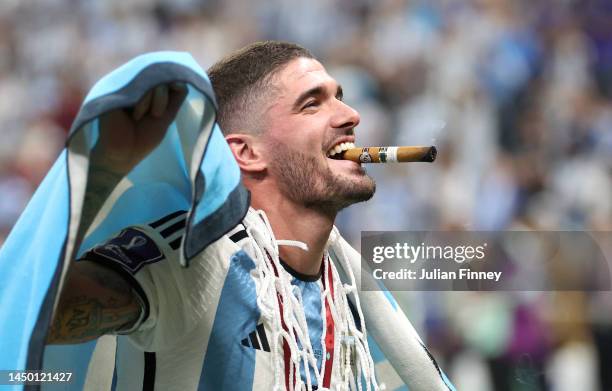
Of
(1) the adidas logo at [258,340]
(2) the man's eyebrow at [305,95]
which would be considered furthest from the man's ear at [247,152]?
(1) the adidas logo at [258,340]

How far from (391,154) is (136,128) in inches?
30.0

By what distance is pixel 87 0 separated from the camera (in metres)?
8.39

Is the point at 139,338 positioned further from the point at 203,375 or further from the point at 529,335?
the point at 529,335

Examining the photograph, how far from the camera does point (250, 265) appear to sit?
230cm

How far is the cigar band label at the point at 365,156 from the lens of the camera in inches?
96.3

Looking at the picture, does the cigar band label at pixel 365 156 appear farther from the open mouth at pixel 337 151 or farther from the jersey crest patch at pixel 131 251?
the jersey crest patch at pixel 131 251

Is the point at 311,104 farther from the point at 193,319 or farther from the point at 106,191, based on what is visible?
the point at 106,191

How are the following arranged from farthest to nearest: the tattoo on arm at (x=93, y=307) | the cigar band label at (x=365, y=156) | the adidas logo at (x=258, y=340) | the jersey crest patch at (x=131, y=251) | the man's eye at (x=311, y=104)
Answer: the man's eye at (x=311, y=104) → the cigar band label at (x=365, y=156) → the adidas logo at (x=258, y=340) → the jersey crest patch at (x=131, y=251) → the tattoo on arm at (x=93, y=307)

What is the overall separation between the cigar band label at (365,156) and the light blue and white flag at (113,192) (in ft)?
1.72

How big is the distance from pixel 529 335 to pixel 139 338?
2.94m

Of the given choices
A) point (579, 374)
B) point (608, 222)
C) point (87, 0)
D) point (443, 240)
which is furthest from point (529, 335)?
point (87, 0)

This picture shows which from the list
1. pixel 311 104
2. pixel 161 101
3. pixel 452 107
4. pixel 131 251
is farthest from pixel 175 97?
pixel 452 107

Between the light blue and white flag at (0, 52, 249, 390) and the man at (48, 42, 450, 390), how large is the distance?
4 cm

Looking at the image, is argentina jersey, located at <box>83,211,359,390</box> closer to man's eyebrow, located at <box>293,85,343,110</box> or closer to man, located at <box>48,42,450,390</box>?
man, located at <box>48,42,450,390</box>
